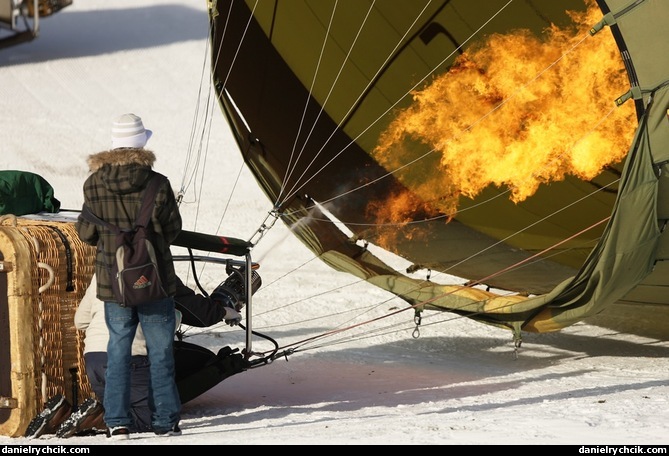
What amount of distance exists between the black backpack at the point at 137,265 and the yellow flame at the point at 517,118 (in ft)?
11.2

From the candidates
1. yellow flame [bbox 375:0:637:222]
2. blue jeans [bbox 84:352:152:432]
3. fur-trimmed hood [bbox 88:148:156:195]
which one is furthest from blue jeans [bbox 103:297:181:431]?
yellow flame [bbox 375:0:637:222]

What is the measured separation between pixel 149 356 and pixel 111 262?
1.61 ft

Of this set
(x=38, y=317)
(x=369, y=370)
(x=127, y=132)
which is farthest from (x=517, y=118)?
(x=38, y=317)

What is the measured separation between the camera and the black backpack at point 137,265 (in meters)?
4.89

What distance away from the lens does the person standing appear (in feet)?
16.4

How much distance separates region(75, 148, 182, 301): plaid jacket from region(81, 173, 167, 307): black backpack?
0.11 ft

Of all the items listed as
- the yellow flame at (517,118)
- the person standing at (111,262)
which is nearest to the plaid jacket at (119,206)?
the person standing at (111,262)

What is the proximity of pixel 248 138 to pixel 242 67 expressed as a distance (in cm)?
53

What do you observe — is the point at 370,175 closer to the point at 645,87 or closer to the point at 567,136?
the point at 567,136

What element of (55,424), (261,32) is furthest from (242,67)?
(55,424)

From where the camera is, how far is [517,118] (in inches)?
318

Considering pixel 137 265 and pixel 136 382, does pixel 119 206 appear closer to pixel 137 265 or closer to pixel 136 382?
pixel 137 265

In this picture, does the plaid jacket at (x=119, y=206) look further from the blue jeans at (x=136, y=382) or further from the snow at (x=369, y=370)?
the snow at (x=369, y=370)

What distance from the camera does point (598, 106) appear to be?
7.63m
